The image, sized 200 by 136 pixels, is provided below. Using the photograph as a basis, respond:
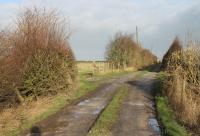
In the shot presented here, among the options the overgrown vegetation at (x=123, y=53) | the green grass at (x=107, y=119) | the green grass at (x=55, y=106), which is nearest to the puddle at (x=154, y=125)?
the green grass at (x=107, y=119)

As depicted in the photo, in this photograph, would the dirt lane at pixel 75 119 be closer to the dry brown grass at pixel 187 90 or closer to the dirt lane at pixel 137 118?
the dirt lane at pixel 137 118

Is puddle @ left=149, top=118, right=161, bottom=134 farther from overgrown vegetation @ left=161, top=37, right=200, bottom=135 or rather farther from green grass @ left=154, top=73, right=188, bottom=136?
overgrown vegetation @ left=161, top=37, right=200, bottom=135

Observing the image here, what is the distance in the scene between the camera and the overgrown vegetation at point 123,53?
64.9 meters

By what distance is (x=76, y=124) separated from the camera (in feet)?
54.8

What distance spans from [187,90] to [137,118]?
3.91 m

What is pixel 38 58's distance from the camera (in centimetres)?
2344

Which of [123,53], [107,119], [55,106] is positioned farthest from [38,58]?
[123,53]

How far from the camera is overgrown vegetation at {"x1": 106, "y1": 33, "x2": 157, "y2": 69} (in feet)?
213

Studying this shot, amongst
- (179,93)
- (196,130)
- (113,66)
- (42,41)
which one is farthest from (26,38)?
(113,66)

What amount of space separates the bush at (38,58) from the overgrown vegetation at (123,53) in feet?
121

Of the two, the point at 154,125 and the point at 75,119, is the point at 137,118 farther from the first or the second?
the point at 75,119

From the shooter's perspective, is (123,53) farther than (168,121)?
Yes

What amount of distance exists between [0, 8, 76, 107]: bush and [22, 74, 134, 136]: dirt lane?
2.04 metres

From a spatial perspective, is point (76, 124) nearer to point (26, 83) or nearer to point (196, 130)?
point (196, 130)
